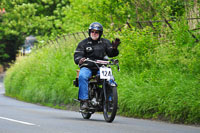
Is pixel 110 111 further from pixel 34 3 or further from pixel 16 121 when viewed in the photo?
pixel 34 3

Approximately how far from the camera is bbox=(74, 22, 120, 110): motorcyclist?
11375mm

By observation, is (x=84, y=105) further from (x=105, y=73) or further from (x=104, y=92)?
(x=105, y=73)

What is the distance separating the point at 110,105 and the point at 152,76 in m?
2.73

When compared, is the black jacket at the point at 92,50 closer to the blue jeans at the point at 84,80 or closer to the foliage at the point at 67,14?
the blue jeans at the point at 84,80

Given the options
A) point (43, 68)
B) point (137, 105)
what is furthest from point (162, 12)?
point (43, 68)

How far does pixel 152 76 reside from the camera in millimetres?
13414

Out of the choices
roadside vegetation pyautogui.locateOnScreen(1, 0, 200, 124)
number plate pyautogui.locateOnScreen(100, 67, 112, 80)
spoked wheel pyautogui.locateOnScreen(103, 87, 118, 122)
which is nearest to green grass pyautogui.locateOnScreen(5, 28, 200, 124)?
roadside vegetation pyautogui.locateOnScreen(1, 0, 200, 124)

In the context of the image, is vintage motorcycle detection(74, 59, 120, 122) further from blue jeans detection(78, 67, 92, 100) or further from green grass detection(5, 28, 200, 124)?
green grass detection(5, 28, 200, 124)

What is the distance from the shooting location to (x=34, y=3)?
46.9 m

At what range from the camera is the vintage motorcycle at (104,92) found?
422 inches

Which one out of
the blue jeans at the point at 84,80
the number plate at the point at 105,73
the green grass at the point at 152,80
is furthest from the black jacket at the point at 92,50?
the green grass at the point at 152,80

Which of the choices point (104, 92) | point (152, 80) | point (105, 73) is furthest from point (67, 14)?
point (105, 73)

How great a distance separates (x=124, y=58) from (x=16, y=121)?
539 cm

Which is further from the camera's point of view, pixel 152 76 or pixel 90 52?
pixel 152 76
